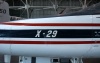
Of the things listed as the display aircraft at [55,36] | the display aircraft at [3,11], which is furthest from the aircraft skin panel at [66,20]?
the display aircraft at [3,11]

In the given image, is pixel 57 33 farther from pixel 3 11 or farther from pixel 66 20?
pixel 3 11

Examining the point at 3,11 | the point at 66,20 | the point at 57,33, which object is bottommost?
the point at 57,33

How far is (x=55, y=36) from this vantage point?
14.2 feet

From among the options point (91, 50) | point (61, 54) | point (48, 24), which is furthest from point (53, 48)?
point (91, 50)

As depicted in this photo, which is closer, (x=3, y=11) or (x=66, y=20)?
(x=66, y=20)

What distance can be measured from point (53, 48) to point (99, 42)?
0.94 metres

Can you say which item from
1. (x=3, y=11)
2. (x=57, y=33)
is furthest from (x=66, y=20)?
(x=3, y=11)

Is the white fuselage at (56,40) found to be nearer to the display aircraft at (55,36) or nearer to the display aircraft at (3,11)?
the display aircraft at (55,36)

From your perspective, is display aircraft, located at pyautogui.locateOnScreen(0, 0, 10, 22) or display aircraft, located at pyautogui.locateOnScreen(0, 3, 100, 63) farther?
display aircraft, located at pyautogui.locateOnScreen(0, 0, 10, 22)

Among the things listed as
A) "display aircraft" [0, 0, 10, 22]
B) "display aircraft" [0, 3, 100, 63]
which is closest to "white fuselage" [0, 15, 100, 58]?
"display aircraft" [0, 3, 100, 63]

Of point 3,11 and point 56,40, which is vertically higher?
point 3,11

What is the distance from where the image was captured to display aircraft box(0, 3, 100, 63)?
4312 millimetres

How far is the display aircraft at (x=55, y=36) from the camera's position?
4312 mm

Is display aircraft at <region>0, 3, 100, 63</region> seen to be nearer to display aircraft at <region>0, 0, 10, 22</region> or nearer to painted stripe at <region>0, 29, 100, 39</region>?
painted stripe at <region>0, 29, 100, 39</region>
